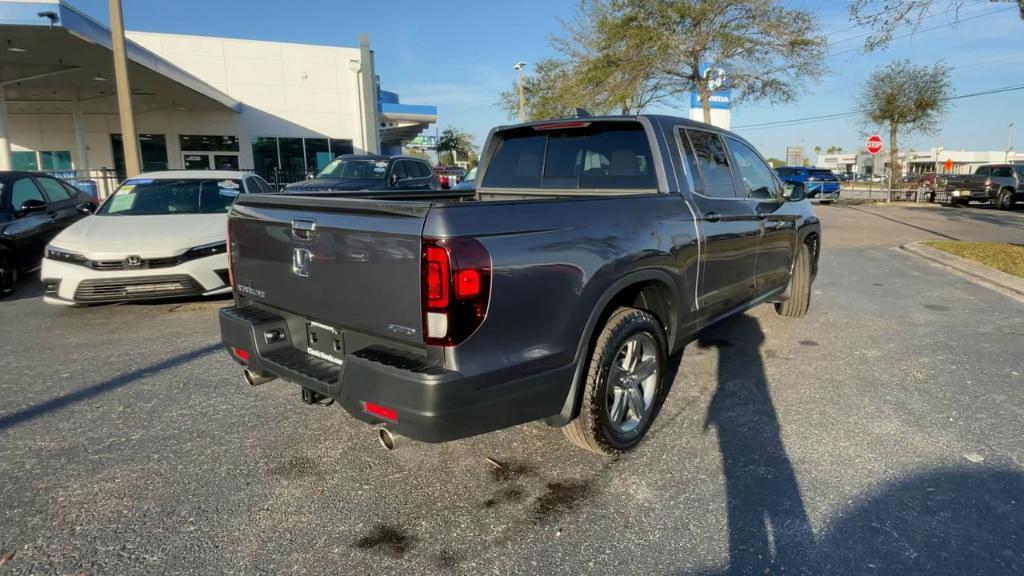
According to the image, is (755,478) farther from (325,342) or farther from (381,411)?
(325,342)

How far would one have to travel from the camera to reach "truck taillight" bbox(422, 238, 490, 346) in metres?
2.28

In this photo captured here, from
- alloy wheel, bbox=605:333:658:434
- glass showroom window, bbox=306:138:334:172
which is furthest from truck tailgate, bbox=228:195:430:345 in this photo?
glass showroom window, bbox=306:138:334:172

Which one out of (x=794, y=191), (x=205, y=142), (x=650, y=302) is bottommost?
(x=650, y=302)

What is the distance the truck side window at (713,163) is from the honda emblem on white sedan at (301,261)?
8.35 ft

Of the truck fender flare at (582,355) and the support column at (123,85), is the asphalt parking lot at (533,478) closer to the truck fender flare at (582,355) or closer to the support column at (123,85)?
the truck fender flare at (582,355)

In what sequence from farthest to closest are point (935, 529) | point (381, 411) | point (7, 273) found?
point (7, 273), point (935, 529), point (381, 411)

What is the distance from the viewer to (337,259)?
266 cm

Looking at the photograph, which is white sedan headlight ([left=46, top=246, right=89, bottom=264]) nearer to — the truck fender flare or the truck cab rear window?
the truck cab rear window

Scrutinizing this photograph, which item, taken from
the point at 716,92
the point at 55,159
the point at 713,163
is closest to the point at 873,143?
the point at 716,92

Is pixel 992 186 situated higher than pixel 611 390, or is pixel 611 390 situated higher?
pixel 992 186

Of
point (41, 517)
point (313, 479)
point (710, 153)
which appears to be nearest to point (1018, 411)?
point (710, 153)

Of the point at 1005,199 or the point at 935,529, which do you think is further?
the point at 1005,199

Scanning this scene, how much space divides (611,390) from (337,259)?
1.57 m

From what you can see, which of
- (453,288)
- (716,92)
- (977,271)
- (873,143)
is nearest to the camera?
(453,288)
